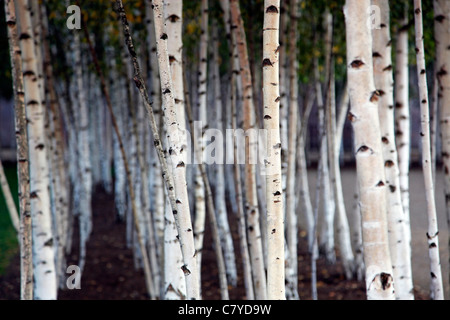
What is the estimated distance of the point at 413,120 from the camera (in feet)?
69.4

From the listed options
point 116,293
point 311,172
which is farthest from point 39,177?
point 311,172

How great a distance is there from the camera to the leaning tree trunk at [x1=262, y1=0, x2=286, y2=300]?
2104 mm

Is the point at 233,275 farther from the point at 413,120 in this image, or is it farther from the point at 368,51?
the point at 413,120

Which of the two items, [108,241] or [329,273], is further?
[108,241]

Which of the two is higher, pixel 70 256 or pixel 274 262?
pixel 70 256

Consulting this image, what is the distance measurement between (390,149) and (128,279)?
14.2ft

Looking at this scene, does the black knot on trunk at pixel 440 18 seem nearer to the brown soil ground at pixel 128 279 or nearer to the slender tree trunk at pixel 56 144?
the brown soil ground at pixel 128 279

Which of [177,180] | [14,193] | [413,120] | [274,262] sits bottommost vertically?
[274,262]

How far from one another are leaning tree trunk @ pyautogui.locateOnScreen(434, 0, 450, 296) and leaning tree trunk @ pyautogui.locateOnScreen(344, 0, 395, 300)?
5.70ft

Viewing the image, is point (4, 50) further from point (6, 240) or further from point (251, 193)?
point (251, 193)

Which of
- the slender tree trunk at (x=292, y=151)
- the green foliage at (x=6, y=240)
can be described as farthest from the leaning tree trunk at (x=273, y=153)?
the green foliage at (x=6, y=240)

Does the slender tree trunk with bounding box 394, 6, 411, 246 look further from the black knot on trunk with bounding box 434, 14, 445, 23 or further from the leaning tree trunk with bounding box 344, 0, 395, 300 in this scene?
the leaning tree trunk with bounding box 344, 0, 395, 300

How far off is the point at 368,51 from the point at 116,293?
4899mm

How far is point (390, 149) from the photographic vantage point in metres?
3.32
